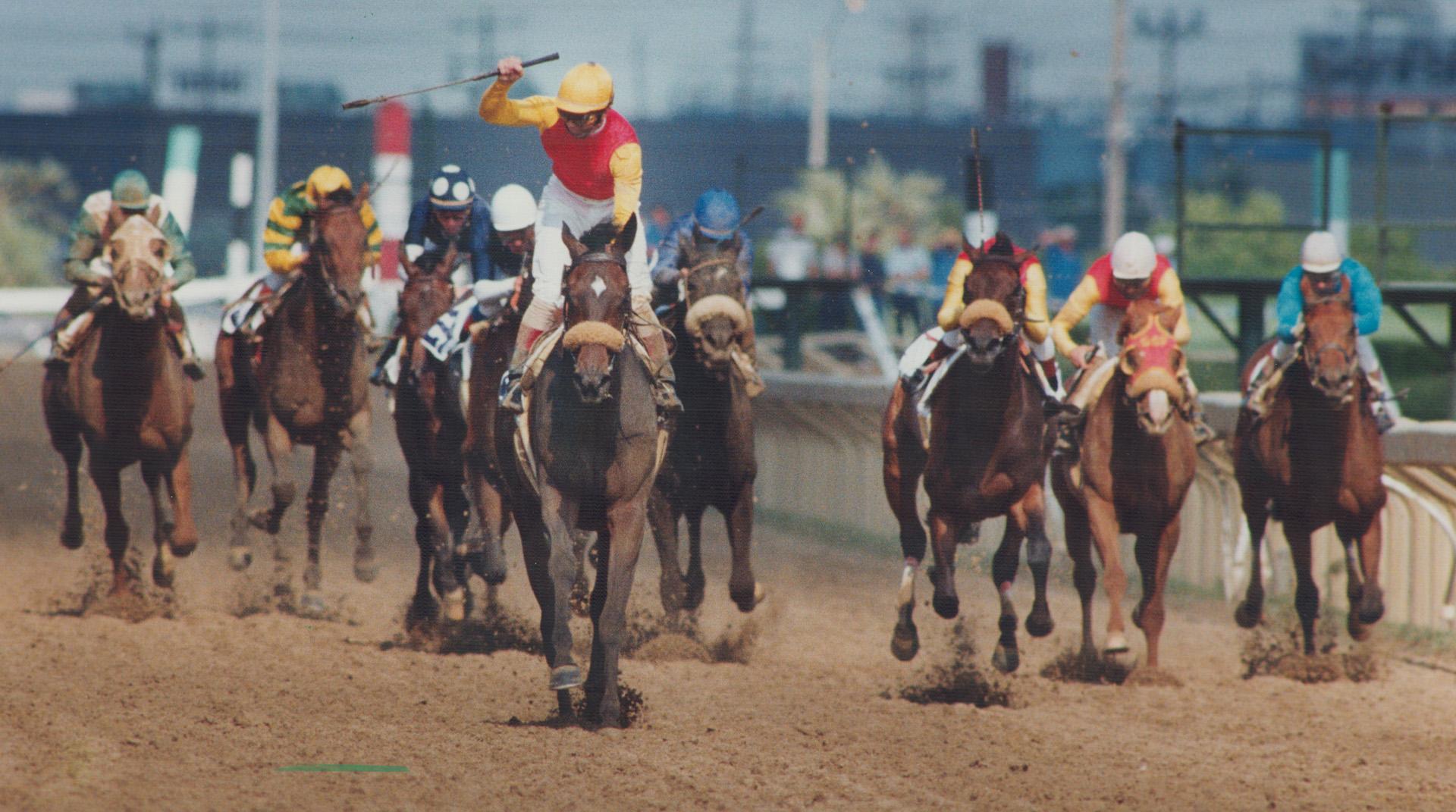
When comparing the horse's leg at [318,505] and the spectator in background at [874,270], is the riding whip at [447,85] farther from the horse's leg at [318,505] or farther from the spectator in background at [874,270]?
the spectator in background at [874,270]

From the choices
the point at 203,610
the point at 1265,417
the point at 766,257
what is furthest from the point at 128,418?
the point at 766,257

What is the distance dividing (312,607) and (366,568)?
39 cm

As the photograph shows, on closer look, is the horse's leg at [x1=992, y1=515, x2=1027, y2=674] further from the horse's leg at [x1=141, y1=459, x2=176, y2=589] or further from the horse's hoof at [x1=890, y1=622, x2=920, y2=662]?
the horse's leg at [x1=141, y1=459, x2=176, y2=589]

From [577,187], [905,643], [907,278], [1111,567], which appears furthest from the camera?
[907,278]

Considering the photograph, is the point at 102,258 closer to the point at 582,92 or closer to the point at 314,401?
the point at 314,401

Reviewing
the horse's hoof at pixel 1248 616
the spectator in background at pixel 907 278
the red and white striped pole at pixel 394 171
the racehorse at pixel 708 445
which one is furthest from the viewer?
the red and white striped pole at pixel 394 171

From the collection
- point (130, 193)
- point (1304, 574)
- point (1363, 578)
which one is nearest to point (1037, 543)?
point (1304, 574)

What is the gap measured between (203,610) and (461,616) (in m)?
1.56

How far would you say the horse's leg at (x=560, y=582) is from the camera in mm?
6922

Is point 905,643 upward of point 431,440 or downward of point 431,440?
downward

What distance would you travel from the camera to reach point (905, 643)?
8.73 meters

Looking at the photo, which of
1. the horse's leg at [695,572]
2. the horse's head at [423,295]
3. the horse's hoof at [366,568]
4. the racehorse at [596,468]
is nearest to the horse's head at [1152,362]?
the horse's leg at [695,572]

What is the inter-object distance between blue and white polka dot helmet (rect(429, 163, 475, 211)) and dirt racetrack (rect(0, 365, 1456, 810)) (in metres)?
2.15

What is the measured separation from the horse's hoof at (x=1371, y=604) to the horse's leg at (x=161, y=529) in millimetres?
5993
